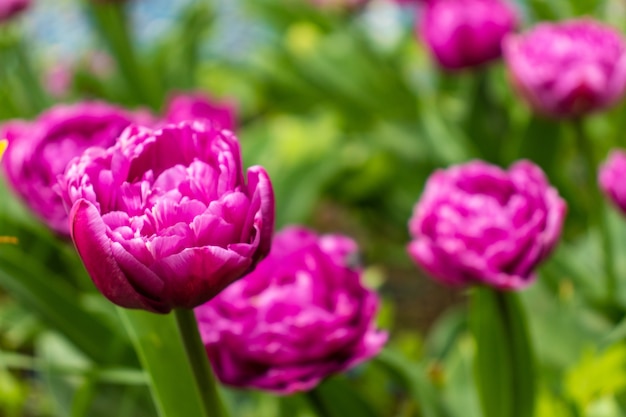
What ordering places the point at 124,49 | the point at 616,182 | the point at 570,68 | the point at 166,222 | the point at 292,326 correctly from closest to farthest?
the point at 166,222
the point at 292,326
the point at 616,182
the point at 570,68
the point at 124,49

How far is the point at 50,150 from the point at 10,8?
567mm

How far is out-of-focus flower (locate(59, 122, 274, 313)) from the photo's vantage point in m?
0.32

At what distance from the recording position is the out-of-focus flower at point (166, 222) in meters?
0.32

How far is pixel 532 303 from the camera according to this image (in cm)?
80

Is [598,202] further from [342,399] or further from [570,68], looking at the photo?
[342,399]

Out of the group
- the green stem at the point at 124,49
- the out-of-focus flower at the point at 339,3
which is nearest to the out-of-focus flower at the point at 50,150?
the green stem at the point at 124,49

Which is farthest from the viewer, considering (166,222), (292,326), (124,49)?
(124,49)

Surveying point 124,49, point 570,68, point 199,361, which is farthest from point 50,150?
point 124,49

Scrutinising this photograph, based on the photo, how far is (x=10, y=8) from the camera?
1.10 m

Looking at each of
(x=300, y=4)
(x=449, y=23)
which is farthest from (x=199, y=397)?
(x=300, y=4)

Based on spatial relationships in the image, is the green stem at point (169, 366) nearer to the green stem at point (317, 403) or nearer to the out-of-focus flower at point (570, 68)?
the green stem at point (317, 403)

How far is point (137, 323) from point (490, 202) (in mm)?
223

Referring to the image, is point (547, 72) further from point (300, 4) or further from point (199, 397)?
point (300, 4)

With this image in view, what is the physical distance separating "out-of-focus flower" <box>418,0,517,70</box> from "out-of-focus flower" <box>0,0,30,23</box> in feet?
1.61
